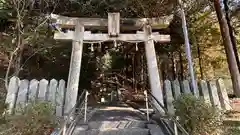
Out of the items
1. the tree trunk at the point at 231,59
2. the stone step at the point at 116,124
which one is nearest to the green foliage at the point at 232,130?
the stone step at the point at 116,124

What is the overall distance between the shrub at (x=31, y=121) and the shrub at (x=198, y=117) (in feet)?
9.30

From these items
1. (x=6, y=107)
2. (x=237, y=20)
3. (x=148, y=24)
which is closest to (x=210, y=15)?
(x=237, y=20)

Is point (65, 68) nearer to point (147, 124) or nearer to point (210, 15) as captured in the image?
point (147, 124)

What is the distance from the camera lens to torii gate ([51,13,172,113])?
292 inches

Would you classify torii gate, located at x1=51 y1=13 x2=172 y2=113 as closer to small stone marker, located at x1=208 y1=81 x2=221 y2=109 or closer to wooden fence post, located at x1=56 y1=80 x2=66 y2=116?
wooden fence post, located at x1=56 y1=80 x2=66 y2=116

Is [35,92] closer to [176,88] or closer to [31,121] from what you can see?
[31,121]

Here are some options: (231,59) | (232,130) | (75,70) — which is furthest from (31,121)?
(231,59)

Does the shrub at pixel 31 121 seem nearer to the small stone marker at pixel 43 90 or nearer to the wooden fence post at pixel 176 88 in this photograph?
the small stone marker at pixel 43 90

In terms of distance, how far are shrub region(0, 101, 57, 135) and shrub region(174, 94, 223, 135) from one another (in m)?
2.83

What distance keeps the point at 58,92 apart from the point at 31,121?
7.57 feet

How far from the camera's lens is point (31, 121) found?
462cm

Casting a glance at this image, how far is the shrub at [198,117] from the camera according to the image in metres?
4.91

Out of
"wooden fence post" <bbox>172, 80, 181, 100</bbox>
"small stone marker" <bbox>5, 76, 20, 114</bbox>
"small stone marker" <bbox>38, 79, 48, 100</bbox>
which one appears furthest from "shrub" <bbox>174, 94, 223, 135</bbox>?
"small stone marker" <bbox>5, 76, 20, 114</bbox>

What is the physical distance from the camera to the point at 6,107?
21.0ft
